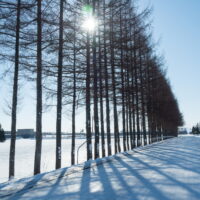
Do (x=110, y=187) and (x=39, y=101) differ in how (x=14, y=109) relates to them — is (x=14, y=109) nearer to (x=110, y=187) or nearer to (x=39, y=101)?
(x=39, y=101)

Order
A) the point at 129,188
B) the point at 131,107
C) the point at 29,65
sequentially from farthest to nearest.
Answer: the point at 131,107, the point at 29,65, the point at 129,188

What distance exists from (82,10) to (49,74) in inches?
164

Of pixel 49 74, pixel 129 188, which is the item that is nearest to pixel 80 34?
pixel 49 74

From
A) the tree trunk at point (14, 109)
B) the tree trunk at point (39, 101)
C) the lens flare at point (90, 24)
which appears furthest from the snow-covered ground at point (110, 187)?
the lens flare at point (90, 24)

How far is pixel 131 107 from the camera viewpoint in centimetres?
2392

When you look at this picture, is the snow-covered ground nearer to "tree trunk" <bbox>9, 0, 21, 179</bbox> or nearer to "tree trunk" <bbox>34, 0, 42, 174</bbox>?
"tree trunk" <bbox>34, 0, 42, 174</bbox>

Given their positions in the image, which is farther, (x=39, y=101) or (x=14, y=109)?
(x=14, y=109)

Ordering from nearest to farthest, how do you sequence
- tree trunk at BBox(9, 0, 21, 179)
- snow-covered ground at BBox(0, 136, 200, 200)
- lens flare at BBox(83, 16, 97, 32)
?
1. snow-covered ground at BBox(0, 136, 200, 200)
2. tree trunk at BBox(9, 0, 21, 179)
3. lens flare at BBox(83, 16, 97, 32)

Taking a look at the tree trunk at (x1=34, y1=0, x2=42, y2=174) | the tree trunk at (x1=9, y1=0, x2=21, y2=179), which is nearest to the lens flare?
the tree trunk at (x1=34, y1=0, x2=42, y2=174)

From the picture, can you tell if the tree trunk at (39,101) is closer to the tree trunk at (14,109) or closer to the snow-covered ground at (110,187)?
the tree trunk at (14,109)

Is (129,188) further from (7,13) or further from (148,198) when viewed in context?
(7,13)

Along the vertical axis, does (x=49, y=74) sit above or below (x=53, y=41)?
below

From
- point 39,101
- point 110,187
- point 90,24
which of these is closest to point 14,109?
point 39,101

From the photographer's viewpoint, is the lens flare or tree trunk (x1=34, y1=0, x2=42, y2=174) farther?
the lens flare
